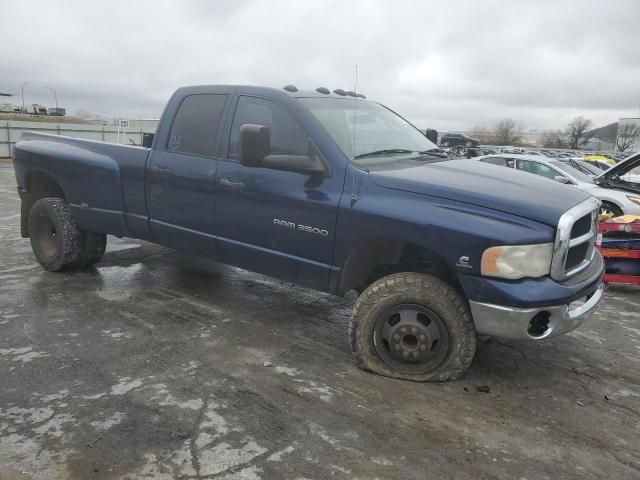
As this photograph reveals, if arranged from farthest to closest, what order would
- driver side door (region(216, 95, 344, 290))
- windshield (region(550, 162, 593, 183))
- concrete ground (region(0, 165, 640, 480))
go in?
windshield (region(550, 162, 593, 183)) → driver side door (region(216, 95, 344, 290)) → concrete ground (region(0, 165, 640, 480))

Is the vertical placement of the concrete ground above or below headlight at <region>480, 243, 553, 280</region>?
below

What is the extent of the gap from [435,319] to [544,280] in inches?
27.9

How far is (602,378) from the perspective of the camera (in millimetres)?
3723

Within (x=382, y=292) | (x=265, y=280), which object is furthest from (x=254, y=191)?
(x=265, y=280)

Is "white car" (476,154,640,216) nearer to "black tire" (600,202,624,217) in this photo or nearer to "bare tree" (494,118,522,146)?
"black tire" (600,202,624,217)

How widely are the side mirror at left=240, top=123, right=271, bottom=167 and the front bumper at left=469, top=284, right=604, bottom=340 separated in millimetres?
1759

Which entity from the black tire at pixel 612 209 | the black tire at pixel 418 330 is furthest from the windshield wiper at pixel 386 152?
the black tire at pixel 612 209

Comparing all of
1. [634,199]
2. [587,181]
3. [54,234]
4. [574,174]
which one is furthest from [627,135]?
[54,234]

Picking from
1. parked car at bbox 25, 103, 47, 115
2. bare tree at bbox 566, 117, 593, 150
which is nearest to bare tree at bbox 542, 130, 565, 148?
bare tree at bbox 566, 117, 593, 150

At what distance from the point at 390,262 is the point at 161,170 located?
2310mm

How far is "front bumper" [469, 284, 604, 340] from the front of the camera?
3146mm

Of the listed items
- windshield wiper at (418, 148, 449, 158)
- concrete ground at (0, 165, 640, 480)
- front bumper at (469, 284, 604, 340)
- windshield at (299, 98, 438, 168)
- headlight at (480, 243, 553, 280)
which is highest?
windshield at (299, 98, 438, 168)

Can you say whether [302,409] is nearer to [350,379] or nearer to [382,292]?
[350,379]

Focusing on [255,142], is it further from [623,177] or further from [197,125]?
[623,177]
